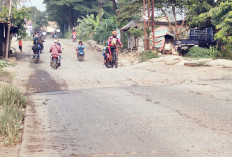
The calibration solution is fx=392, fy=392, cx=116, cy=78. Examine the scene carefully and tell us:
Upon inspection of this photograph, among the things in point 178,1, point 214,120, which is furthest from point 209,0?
point 214,120

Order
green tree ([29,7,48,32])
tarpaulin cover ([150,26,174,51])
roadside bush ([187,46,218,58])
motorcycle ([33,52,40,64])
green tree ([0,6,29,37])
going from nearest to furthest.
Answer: roadside bush ([187,46,218,58]) < motorcycle ([33,52,40,64]) < green tree ([0,6,29,37]) < tarpaulin cover ([150,26,174,51]) < green tree ([29,7,48,32])

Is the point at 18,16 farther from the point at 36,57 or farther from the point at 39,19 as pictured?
the point at 39,19

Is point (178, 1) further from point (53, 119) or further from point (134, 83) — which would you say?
point (53, 119)

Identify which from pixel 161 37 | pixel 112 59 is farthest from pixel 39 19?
pixel 112 59

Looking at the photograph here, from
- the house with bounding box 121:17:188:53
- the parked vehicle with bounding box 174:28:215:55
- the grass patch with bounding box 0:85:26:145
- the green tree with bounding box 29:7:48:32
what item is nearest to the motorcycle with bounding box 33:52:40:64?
the parked vehicle with bounding box 174:28:215:55

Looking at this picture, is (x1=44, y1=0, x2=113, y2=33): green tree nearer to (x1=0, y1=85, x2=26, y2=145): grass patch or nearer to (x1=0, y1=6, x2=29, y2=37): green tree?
(x1=0, y1=6, x2=29, y2=37): green tree

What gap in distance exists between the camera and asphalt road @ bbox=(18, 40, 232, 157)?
5.09 metres

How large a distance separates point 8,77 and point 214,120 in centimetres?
877

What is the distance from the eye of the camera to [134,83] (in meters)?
11.9

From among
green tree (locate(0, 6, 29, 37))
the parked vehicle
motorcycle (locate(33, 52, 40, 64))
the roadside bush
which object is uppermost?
green tree (locate(0, 6, 29, 37))

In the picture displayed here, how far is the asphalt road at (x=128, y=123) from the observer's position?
5090 mm

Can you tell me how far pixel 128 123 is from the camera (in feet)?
21.3

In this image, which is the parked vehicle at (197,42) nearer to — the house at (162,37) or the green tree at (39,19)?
the house at (162,37)

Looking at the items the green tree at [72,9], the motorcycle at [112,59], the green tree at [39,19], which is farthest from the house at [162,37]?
the green tree at [39,19]
